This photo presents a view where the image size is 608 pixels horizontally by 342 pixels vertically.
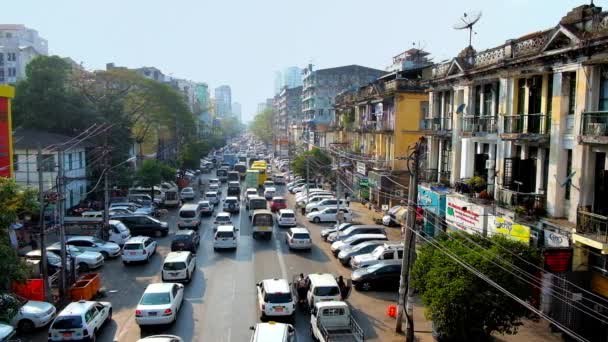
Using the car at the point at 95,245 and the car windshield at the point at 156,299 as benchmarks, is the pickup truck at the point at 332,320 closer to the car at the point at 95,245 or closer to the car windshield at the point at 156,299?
the car windshield at the point at 156,299

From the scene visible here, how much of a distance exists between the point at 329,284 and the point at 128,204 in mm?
28303

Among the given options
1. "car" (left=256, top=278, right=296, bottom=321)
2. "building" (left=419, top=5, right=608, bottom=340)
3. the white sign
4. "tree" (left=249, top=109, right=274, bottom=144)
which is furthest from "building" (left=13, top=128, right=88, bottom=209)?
"tree" (left=249, top=109, right=274, bottom=144)

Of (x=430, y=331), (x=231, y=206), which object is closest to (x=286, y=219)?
(x=231, y=206)

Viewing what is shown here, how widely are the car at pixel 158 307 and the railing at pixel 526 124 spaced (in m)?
16.0

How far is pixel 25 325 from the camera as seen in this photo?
19734 millimetres

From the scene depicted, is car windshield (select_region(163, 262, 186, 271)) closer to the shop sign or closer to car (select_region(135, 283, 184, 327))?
car (select_region(135, 283, 184, 327))

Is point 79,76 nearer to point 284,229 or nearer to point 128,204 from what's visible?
point 128,204

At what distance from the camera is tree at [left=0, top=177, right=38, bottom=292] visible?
48.6 ft

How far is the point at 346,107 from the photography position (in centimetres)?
6425

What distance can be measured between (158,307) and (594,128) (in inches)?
649

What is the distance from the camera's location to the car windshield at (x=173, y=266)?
83.3 feet

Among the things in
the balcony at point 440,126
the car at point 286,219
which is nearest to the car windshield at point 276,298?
the balcony at point 440,126

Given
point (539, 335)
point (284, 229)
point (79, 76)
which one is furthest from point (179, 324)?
point (79, 76)

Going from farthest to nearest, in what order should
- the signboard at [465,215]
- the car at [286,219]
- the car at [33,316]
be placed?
the car at [286,219]
the signboard at [465,215]
the car at [33,316]
